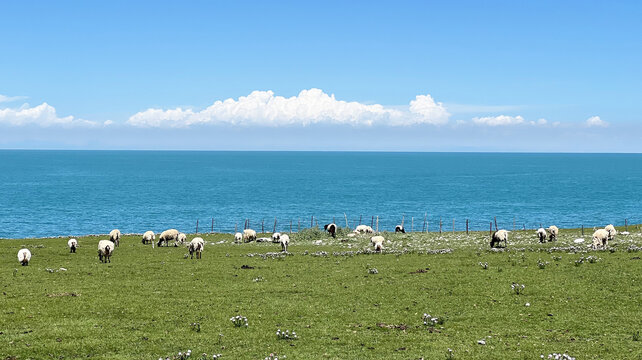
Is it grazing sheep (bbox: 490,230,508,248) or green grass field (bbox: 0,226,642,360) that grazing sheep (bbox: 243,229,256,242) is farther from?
grazing sheep (bbox: 490,230,508,248)

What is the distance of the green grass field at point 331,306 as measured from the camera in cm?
2031

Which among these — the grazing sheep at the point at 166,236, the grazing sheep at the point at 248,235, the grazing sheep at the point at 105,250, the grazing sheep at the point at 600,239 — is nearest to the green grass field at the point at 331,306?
the grazing sheep at the point at 105,250

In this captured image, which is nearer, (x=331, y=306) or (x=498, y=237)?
(x=331, y=306)

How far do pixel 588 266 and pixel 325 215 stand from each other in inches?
3650

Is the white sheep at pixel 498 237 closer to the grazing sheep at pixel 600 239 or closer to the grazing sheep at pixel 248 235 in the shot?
the grazing sheep at pixel 600 239

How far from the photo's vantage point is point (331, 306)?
26.9m

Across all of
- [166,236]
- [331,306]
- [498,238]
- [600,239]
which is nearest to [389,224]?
[498,238]

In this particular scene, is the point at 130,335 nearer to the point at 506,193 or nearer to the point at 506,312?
the point at 506,312

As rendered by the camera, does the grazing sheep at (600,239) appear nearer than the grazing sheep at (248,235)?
Yes

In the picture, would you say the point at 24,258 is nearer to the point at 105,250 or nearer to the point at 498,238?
the point at 105,250

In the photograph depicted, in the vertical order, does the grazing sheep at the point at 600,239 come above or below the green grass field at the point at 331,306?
above

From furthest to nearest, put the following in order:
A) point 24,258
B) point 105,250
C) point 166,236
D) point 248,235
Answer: point 248,235
point 166,236
point 105,250
point 24,258

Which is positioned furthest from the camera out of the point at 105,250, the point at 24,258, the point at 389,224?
the point at 389,224

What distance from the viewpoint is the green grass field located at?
20.3 meters
